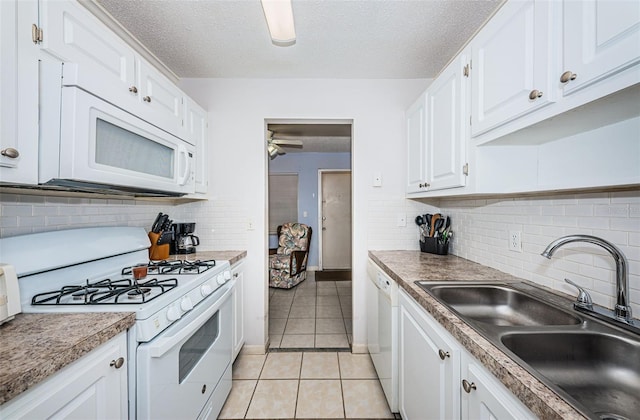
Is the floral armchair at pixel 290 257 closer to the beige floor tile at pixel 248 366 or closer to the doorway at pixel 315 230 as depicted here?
the doorway at pixel 315 230

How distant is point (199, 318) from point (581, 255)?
1.70 metres

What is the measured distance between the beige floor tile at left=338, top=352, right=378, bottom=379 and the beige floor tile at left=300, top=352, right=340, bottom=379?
0.17 feet

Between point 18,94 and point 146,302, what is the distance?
2.67ft

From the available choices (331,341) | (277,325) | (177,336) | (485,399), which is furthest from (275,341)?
(485,399)

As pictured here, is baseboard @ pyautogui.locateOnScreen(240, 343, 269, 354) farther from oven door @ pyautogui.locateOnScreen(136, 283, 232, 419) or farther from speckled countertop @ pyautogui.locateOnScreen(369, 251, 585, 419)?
speckled countertop @ pyautogui.locateOnScreen(369, 251, 585, 419)

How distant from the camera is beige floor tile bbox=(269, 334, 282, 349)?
2.40 meters

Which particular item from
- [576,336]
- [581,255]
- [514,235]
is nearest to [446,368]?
[576,336]

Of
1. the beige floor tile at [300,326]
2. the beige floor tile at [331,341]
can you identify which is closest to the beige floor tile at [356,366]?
the beige floor tile at [331,341]

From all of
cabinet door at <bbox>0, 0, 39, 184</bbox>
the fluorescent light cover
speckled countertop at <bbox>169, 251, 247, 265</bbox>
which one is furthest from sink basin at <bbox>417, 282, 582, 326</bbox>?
cabinet door at <bbox>0, 0, 39, 184</bbox>

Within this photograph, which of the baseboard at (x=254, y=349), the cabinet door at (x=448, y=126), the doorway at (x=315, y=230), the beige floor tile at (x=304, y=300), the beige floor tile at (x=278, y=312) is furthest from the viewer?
the beige floor tile at (x=304, y=300)

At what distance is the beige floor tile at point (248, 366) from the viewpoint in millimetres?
2012

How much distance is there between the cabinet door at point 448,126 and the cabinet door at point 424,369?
73cm

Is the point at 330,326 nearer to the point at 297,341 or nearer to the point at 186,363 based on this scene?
the point at 297,341

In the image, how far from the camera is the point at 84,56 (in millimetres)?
1092
